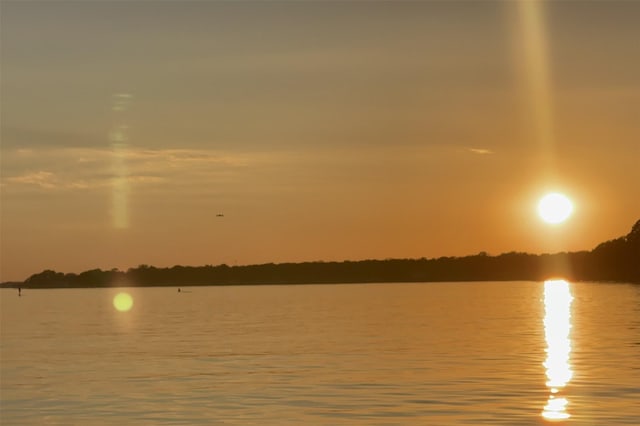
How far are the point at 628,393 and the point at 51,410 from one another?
24485 mm

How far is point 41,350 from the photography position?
3157 inches

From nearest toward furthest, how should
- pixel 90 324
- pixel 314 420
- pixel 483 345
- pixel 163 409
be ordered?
pixel 314 420 → pixel 163 409 → pixel 483 345 → pixel 90 324

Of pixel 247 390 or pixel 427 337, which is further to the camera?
pixel 427 337

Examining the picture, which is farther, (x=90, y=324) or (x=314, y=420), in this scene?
(x=90, y=324)

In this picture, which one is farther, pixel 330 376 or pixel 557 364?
pixel 557 364

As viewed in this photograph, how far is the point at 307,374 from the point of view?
5756 cm

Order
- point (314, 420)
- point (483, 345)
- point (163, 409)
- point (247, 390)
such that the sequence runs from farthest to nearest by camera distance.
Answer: point (483, 345) < point (247, 390) < point (163, 409) < point (314, 420)

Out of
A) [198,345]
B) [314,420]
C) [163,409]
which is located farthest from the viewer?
[198,345]

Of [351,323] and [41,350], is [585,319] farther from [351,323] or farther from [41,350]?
[41,350]

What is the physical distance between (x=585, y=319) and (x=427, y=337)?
32759mm

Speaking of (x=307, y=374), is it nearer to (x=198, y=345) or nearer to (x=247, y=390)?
(x=247, y=390)

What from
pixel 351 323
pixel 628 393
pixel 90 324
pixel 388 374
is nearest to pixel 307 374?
pixel 388 374

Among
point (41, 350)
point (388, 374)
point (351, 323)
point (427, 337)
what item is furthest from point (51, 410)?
point (351, 323)

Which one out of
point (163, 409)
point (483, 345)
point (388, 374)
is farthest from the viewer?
point (483, 345)
